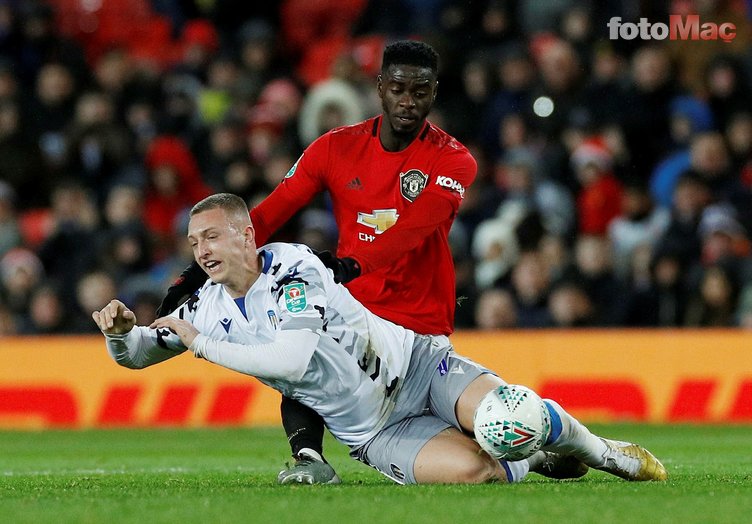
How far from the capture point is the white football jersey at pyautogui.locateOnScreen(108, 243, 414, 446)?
20.7ft

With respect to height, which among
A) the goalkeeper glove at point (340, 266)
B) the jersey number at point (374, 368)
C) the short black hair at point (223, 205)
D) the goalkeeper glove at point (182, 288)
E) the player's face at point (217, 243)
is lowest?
the jersey number at point (374, 368)

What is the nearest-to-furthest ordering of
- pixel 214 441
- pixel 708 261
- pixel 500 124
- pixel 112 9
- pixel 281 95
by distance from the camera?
pixel 214 441
pixel 708 261
pixel 500 124
pixel 281 95
pixel 112 9

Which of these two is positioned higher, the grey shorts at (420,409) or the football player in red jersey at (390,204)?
the football player in red jersey at (390,204)

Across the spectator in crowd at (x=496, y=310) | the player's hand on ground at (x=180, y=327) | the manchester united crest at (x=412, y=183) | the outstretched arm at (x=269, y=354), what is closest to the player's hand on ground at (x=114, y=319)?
the player's hand on ground at (x=180, y=327)

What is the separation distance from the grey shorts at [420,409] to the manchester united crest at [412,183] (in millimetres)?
727

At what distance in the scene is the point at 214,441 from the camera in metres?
11.0

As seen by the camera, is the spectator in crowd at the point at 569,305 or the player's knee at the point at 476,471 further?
the spectator in crowd at the point at 569,305

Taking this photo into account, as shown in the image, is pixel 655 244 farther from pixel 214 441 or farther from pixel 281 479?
pixel 281 479

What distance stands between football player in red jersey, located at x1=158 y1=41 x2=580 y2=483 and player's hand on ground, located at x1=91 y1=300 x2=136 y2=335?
1.47 ft

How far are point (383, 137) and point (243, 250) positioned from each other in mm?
1147

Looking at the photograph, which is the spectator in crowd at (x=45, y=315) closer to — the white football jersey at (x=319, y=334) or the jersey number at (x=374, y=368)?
the white football jersey at (x=319, y=334)

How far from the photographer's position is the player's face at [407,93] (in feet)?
22.1

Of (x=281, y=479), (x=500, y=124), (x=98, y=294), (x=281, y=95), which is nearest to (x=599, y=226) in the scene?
(x=500, y=124)

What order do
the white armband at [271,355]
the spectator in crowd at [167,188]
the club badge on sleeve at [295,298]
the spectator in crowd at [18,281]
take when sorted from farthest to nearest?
1. the spectator in crowd at [167,188]
2. the spectator in crowd at [18,281]
3. the club badge on sleeve at [295,298]
4. the white armband at [271,355]
